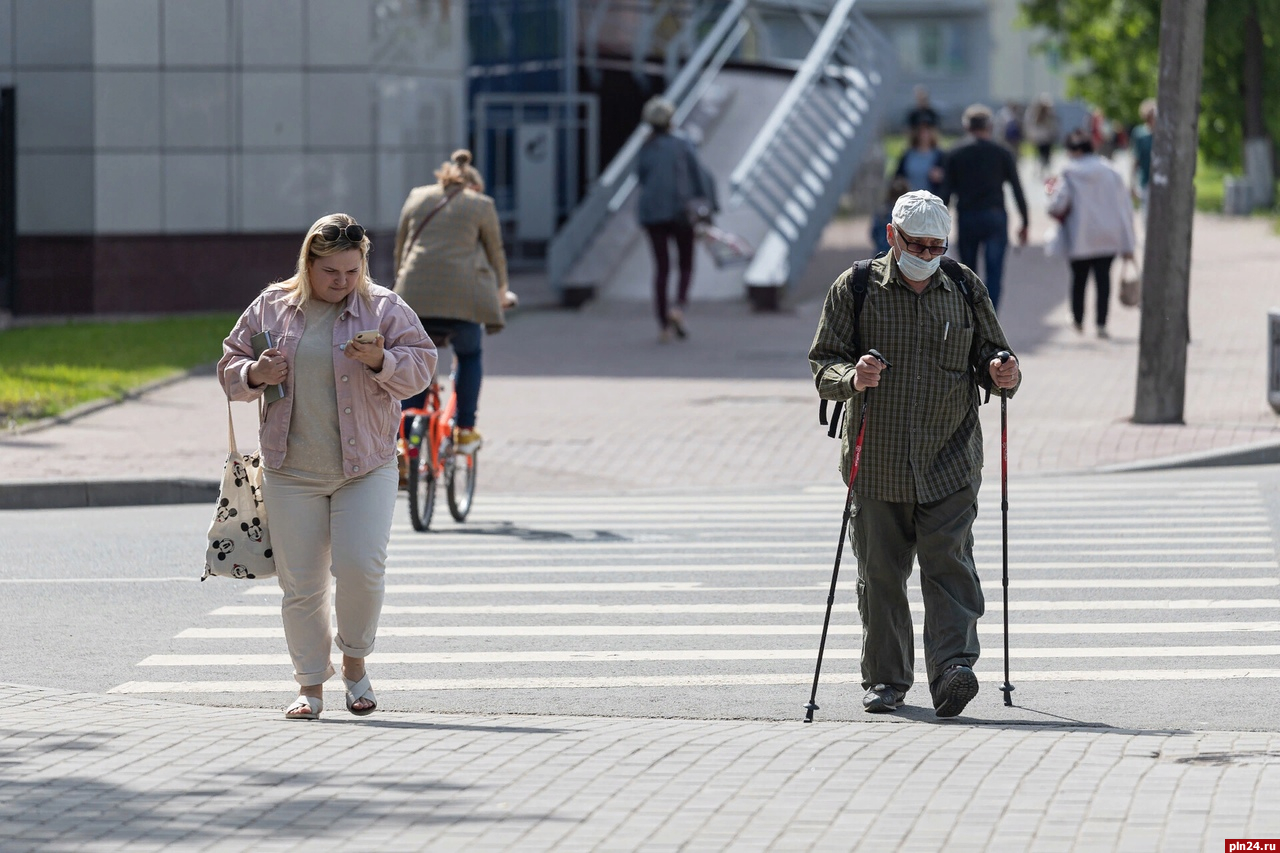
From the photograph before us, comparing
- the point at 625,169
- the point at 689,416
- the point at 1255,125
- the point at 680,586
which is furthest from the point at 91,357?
the point at 1255,125

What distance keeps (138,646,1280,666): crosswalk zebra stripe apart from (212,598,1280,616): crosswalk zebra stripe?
864 mm

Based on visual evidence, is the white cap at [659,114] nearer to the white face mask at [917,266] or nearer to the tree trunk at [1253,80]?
the white face mask at [917,266]

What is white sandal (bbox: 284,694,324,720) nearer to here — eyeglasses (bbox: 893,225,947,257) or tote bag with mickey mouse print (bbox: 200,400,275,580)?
tote bag with mickey mouse print (bbox: 200,400,275,580)

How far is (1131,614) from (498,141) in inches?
902

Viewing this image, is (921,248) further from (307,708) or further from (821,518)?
(821,518)

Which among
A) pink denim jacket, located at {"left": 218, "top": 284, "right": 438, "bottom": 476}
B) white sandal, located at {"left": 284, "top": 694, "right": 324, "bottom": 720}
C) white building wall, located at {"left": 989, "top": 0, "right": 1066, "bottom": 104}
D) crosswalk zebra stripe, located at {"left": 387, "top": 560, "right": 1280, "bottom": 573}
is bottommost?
crosswalk zebra stripe, located at {"left": 387, "top": 560, "right": 1280, "bottom": 573}

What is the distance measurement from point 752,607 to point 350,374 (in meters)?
2.90

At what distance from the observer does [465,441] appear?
1190cm

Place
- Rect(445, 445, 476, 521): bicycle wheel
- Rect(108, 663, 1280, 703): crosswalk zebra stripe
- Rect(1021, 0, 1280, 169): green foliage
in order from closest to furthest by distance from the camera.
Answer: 1. Rect(108, 663, 1280, 703): crosswalk zebra stripe
2. Rect(445, 445, 476, 521): bicycle wheel
3. Rect(1021, 0, 1280, 169): green foliage

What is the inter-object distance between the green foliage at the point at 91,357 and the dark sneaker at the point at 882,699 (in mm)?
9975

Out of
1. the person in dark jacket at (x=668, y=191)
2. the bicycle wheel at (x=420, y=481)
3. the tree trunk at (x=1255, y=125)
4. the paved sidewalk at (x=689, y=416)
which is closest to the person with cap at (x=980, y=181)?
the paved sidewalk at (x=689, y=416)

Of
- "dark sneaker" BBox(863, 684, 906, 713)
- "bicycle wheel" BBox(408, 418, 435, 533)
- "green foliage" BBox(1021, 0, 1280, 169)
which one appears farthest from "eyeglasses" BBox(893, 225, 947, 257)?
"green foliage" BBox(1021, 0, 1280, 169)

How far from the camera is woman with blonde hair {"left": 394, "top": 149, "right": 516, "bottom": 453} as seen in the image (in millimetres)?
11477

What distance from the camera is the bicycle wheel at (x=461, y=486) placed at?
11844 millimetres
